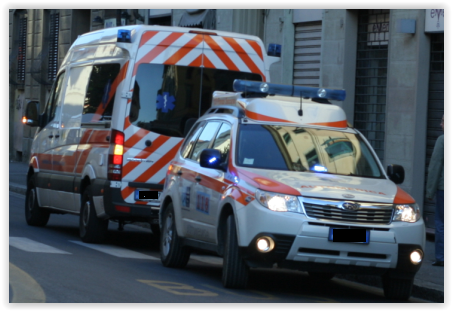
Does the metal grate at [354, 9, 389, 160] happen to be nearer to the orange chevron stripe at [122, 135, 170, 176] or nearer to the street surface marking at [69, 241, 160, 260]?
the orange chevron stripe at [122, 135, 170, 176]

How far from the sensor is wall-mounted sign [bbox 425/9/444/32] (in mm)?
15766

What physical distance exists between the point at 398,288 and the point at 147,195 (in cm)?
411

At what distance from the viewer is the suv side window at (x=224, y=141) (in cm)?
954

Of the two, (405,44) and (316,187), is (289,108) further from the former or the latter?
(405,44)

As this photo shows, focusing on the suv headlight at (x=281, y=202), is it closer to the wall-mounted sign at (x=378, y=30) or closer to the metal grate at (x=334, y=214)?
the metal grate at (x=334, y=214)

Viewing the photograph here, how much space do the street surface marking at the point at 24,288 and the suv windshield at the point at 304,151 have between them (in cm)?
231

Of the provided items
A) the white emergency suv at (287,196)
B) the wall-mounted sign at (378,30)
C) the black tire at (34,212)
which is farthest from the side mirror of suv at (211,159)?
the wall-mounted sign at (378,30)

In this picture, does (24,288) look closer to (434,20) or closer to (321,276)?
(321,276)

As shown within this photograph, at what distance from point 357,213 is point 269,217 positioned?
79 cm

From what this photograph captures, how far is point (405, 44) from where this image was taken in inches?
650

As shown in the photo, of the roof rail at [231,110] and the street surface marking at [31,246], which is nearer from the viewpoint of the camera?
the roof rail at [231,110]
